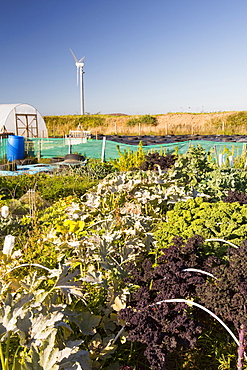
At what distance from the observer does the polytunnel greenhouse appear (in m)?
21.7

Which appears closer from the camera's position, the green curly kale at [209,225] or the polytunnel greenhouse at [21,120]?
the green curly kale at [209,225]

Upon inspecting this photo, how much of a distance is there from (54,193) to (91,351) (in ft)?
15.9

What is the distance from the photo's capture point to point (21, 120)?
23.4m

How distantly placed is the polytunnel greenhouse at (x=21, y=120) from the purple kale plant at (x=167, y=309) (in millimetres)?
20308

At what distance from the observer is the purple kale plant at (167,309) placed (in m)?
1.63

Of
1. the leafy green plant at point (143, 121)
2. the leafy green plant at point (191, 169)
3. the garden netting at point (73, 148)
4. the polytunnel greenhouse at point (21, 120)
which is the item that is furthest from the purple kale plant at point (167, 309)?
the leafy green plant at point (143, 121)

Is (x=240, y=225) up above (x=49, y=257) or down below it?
above

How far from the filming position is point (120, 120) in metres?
39.8

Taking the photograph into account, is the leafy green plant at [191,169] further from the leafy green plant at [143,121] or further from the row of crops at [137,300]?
the leafy green plant at [143,121]

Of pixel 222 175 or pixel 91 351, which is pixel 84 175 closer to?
pixel 222 175

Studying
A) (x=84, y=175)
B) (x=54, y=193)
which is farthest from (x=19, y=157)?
(x=54, y=193)

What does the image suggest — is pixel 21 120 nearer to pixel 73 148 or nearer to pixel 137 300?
pixel 73 148

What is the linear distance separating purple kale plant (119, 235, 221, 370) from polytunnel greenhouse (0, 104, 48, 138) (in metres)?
20.3

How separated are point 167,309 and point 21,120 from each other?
23.4 m
